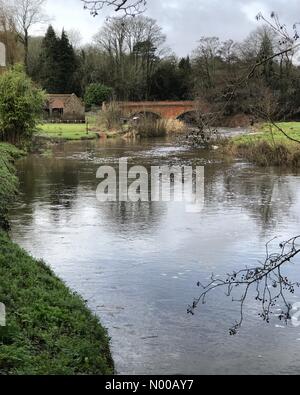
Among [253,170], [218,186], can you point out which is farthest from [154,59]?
[218,186]

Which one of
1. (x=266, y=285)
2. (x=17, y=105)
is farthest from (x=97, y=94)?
(x=266, y=285)

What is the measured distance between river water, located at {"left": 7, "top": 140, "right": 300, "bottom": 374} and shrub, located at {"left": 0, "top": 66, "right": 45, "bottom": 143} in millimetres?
7009

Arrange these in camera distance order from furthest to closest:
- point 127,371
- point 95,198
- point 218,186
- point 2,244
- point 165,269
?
1. point 218,186
2. point 95,198
3. point 165,269
4. point 2,244
5. point 127,371

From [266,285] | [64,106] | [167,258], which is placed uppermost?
[64,106]

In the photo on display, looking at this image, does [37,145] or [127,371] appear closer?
[127,371]

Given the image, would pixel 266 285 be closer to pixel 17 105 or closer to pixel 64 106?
pixel 17 105

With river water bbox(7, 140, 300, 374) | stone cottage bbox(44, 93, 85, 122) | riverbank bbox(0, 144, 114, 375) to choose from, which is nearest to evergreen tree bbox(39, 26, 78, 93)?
stone cottage bbox(44, 93, 85, 122)

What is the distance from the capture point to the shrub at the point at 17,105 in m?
26.5

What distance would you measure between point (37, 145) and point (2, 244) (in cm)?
2294

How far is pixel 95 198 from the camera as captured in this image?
16266 millimetres

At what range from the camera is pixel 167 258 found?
1022 cm

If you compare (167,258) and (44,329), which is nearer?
(44,329)

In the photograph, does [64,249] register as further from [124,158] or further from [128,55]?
[128,55]

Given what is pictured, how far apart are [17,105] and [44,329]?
2194 cm
